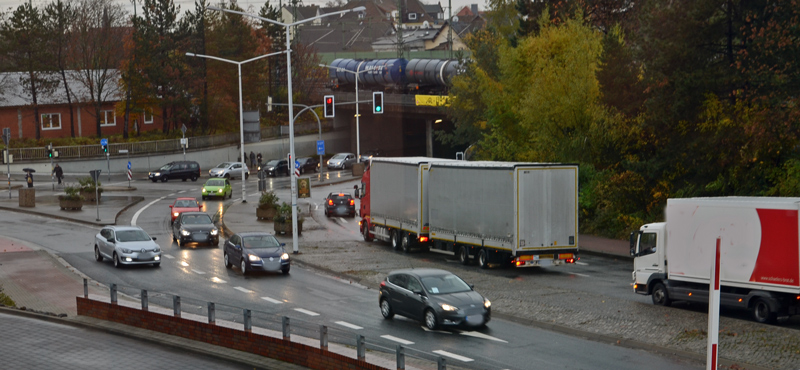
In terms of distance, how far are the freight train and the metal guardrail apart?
1021 centimetres

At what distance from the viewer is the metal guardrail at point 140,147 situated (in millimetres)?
71125

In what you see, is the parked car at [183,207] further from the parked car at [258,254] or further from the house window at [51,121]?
the house window at [51,121]

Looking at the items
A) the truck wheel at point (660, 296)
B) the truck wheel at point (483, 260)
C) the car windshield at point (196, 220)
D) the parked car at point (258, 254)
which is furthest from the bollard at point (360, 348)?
the car windshield at point (196, 220)

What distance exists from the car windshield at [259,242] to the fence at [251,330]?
9079 millimetres

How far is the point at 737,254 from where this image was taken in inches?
771

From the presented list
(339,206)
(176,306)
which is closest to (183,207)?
(339,206)

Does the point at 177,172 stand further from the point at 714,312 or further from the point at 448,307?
the point at 714,312

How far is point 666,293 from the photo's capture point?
855 inches

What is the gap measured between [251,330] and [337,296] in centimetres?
804

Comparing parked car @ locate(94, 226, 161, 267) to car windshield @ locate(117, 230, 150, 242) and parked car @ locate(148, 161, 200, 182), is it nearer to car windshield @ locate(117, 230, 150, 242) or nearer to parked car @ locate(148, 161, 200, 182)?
car windshield @ locate(117, 230, 150, 242)

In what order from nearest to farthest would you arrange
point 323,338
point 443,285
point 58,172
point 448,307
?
point 323,338 → point 448,307 → point 443,285 → point 58,172

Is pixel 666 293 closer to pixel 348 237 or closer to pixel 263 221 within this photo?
pixel 348 237

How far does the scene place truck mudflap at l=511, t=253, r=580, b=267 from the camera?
27719mm

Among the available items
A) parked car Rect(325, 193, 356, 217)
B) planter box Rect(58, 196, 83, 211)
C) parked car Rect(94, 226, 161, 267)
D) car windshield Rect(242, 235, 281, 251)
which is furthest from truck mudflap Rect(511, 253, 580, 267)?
planter box Rect(58, 196, 83, 211)
